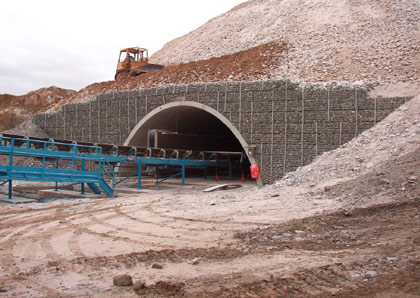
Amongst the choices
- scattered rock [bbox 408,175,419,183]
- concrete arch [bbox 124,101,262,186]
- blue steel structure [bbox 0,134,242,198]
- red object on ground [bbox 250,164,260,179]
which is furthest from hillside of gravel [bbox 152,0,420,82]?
scattered rock [bbox 408,175,419,183]

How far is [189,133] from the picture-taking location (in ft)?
81.8

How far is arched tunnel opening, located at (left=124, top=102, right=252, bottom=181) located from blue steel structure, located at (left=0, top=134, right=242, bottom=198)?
1723 millimetres

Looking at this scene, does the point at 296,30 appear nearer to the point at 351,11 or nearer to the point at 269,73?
the point at 351,11

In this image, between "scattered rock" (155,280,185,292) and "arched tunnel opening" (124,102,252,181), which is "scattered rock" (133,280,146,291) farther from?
"arched tunnel opening" (124,102,252,181)

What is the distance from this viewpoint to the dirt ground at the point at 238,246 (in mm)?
4414

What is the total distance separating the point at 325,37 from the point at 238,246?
2011cm

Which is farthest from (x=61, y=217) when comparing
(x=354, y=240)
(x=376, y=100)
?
(x=376, y=100)

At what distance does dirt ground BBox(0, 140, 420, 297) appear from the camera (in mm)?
4414

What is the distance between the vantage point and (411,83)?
1540 centimetres

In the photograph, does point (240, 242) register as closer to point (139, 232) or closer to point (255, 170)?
point (139, 232)

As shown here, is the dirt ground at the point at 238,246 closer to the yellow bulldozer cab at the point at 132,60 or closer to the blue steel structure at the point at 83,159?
the blue steel structure at the point at 83,159

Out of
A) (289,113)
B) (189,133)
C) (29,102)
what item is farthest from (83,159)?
(29,102)

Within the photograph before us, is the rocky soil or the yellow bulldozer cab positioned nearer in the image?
the rocky soil

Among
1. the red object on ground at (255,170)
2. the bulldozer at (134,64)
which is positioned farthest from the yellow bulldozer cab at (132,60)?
the red object on ground at (255,170)
